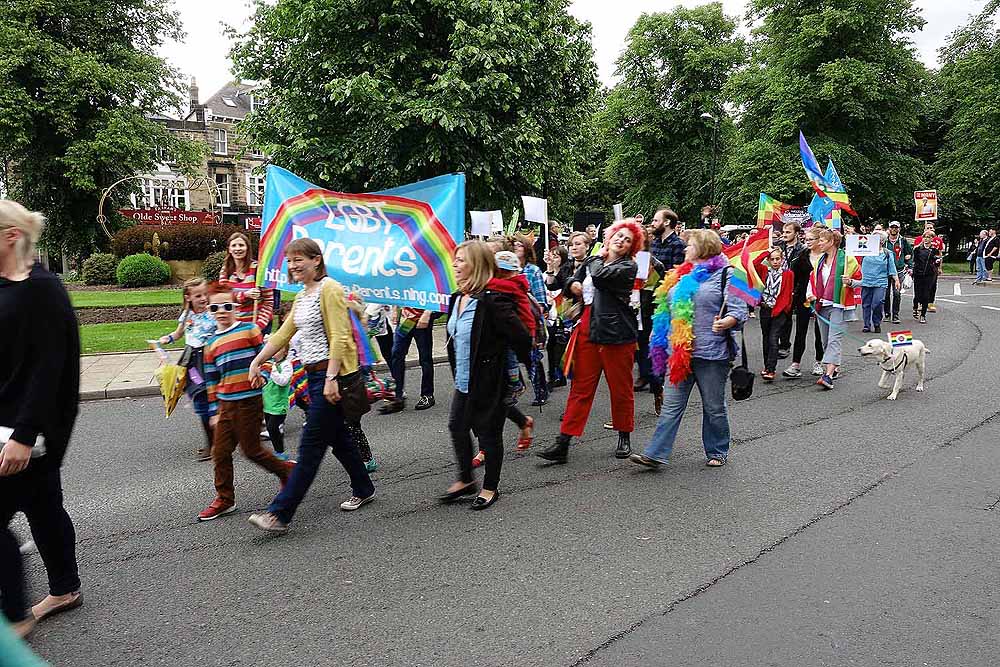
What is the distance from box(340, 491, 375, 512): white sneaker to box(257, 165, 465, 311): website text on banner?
74.0 inches

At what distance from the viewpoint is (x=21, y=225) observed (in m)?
3.20

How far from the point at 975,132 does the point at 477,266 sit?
36.9 m

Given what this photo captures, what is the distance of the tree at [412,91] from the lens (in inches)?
565

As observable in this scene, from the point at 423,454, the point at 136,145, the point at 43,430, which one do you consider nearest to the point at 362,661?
the point at 43,430

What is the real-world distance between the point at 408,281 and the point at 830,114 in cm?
3214

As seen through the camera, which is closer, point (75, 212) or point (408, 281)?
point (408, 281)

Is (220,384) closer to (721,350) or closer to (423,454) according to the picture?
(423,454)

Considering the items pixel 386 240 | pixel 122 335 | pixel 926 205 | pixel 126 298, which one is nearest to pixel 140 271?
pixel 126 298

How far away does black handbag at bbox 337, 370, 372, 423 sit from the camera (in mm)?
4566

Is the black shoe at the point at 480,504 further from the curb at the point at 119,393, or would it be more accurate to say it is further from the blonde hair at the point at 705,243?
the curb at the point at 119,393

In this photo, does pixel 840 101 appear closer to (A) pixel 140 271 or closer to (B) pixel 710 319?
(A) pixel 140 271

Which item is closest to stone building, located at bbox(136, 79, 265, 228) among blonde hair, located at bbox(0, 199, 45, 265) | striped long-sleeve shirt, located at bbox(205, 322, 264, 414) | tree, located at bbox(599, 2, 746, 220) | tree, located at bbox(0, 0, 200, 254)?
tree, located at bbox(0, 0, 200, 254)

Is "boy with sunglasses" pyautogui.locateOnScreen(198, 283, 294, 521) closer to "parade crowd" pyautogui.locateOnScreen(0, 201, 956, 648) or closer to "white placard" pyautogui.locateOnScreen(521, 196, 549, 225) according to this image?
"parade crowd" pyautogui.locateOnScreen(0, 201, 956, 648)

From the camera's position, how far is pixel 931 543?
169 inches
